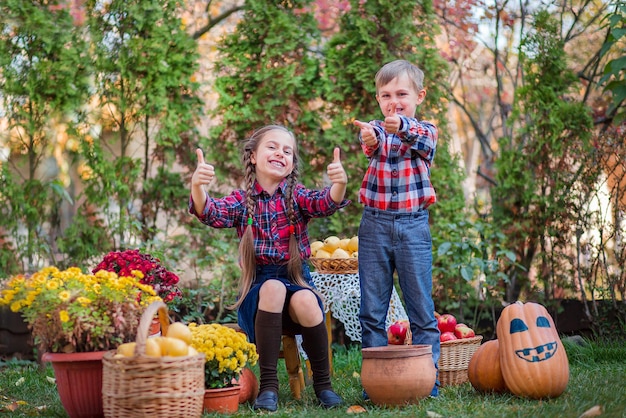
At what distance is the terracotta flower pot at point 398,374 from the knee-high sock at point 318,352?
0.25 metres

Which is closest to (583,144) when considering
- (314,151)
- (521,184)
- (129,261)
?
(521,184)

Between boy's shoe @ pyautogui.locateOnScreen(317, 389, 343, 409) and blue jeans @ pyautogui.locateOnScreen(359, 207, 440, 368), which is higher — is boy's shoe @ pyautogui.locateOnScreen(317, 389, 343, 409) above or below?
below

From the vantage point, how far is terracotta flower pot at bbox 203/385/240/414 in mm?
3158

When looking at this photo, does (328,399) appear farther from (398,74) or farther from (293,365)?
(398,74)

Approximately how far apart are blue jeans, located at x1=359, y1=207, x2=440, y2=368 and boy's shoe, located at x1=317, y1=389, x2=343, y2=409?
1.04 feet

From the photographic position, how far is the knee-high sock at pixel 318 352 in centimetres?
342

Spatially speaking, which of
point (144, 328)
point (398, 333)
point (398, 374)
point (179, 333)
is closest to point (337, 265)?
point (398, 333)

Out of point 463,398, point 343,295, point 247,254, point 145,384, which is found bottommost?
point 463,398

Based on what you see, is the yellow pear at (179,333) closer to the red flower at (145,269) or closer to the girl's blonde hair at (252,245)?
the girl's blonde hair at (252,245)

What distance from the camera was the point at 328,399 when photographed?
3.35 metres

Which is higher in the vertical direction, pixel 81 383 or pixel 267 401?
pixel 81 383

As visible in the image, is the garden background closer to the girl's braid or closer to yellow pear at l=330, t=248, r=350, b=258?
yellow pear at l=330, t=248, r=350, b=258

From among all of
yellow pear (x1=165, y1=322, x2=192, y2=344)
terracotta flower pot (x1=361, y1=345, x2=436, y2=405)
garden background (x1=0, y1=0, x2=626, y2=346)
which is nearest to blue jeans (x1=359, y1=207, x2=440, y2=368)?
terracotta flower pot (x1=361, y1=345, x2=436, y2=405)

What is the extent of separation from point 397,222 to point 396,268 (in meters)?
0.23
